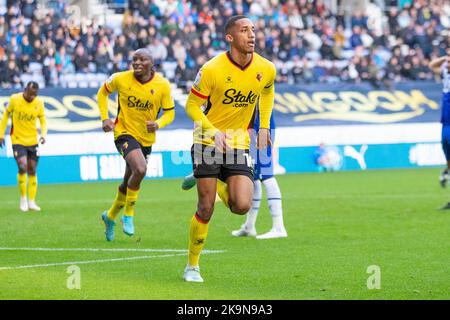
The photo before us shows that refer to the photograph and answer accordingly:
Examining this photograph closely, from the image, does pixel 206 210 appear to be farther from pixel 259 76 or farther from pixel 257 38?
pixel 257 38

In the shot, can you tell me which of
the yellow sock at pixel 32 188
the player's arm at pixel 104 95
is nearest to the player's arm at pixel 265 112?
the player's arm at pixel 104 95

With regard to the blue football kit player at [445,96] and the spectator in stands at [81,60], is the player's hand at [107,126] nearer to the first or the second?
the blue football kit player at [445,96]

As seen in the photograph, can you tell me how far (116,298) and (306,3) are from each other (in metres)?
33.1

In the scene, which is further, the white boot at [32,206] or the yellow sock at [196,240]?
the white boot at [32,206]

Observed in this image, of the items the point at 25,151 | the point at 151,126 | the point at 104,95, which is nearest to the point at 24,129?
the point at 25,151

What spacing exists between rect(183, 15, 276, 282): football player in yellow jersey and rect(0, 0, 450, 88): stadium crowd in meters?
18.9

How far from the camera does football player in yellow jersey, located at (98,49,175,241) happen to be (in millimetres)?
14164

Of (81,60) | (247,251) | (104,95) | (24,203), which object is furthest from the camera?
(81,60)

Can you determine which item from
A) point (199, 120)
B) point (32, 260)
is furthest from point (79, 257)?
point (199, 120)

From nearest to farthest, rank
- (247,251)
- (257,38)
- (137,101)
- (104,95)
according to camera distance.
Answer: (247,251) → (137,101) → (104,95) → (257,38)

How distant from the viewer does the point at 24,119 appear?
66.1ft

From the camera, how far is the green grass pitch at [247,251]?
9.42m

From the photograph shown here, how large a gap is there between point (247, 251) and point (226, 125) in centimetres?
Answer: 270
